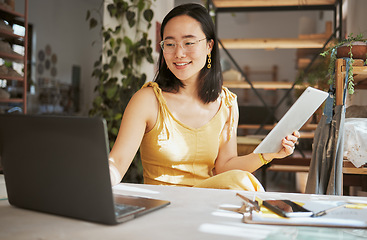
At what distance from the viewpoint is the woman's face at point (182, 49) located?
145cm

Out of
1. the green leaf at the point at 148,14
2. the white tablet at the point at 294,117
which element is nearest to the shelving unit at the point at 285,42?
the green leaf at the point at 148,14

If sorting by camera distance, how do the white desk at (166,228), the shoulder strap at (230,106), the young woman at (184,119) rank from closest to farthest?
the white desk at (166,228), the young woman at (184,119), the shoulder strap at (230,106)

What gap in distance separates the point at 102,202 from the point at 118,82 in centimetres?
293

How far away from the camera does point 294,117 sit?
108 centimetres

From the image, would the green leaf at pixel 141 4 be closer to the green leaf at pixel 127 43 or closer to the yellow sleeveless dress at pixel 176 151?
the green leaf at pixel 127 43

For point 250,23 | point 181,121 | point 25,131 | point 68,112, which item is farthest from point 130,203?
point 68,112

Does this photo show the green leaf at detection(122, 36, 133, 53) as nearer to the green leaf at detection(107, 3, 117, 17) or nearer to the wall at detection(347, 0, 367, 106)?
the green leaf at detection(107, 3, 117, 17)

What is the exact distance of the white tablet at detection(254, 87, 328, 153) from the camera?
103 centimetres

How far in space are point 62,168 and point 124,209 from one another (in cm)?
14

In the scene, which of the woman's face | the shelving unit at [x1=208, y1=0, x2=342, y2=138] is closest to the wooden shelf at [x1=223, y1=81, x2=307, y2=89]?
the shelving unit at [x1=208, y1=0, x2=342, y2=138]

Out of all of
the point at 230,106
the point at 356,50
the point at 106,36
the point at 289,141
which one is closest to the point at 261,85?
the point at 106,36

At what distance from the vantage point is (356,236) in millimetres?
618

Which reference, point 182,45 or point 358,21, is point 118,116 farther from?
point 358,21

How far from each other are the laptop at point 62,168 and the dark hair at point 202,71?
2.74 ft
